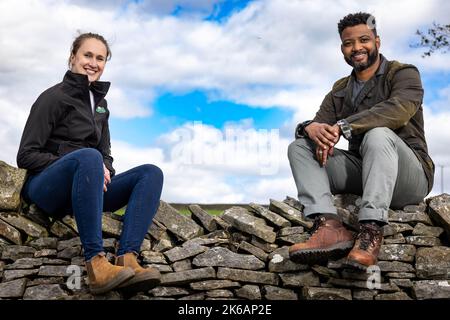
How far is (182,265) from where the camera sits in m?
4.89

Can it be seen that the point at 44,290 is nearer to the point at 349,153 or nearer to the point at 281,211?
the point at 281,211

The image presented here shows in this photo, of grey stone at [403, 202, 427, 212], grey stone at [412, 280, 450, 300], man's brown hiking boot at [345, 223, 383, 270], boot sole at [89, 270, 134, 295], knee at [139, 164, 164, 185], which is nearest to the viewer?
boot sole at [89, 270, 134, 295]

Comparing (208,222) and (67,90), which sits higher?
(67,90)

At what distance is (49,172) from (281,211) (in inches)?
77.3

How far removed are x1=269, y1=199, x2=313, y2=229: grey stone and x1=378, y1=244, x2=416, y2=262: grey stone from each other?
62 centimetres

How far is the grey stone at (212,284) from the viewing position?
4766mm

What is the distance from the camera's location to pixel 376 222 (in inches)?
177

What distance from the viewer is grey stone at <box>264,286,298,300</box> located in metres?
4.79

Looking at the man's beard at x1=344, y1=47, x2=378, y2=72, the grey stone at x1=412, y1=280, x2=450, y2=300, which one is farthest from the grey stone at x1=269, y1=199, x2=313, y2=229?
the man's beard at x1=344, y1=47, x2=378, y2=72

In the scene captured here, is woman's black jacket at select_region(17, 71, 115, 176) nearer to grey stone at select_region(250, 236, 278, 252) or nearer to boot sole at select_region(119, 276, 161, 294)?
boot sole at select_region(119, 276, 161, 294)

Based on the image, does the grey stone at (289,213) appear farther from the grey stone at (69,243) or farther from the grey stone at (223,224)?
the grey stone at (69,243)
